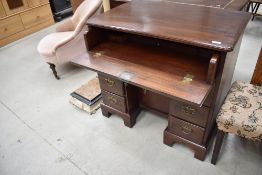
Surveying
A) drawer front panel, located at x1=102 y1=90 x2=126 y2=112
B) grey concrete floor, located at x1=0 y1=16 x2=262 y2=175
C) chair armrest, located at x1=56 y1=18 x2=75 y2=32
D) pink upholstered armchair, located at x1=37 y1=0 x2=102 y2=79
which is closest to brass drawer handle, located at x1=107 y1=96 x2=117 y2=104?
drawer front panel, located at x1=102 y1=90 x2=126 y2=112

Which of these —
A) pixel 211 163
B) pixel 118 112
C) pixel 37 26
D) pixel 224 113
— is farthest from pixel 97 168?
pixel 37 26

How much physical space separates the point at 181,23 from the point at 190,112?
0.54 meters

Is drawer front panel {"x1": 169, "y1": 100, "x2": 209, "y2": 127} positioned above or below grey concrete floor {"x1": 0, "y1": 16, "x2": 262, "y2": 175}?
above

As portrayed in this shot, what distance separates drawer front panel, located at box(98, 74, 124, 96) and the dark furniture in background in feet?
9.71

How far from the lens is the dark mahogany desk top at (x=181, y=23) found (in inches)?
40.3

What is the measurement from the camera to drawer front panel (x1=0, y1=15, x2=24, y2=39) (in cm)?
321

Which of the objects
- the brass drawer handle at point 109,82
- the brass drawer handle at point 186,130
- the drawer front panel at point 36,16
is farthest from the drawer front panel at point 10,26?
the brass drawer handle at point 186,130

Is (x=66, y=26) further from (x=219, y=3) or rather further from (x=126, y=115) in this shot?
(x=219, y=3)

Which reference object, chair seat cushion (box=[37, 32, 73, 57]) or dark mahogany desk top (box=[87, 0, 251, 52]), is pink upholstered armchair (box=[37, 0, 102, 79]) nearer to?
chair seat cushion (box=[37, 32, 73, 57])

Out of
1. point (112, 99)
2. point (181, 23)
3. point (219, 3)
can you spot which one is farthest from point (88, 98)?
point (219, 3)

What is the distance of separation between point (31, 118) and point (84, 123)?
54cm

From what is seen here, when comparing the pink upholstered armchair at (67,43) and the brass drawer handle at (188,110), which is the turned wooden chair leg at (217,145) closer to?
the brass drawer handle at (188,110)

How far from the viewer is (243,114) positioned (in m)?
1.17

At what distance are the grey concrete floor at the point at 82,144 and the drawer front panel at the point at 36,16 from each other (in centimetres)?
159
